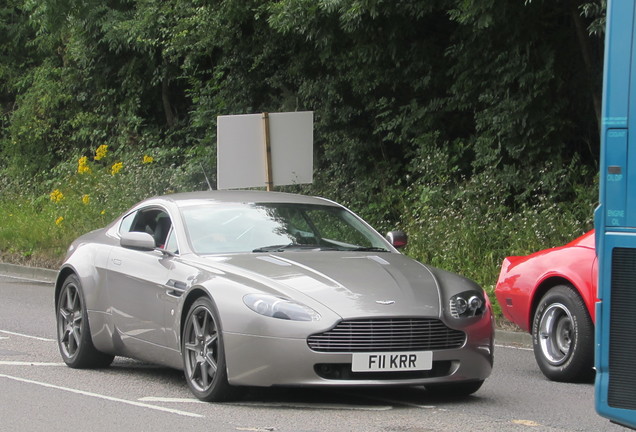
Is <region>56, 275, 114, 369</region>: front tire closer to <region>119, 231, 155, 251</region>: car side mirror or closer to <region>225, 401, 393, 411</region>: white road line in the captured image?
<region>119, 231, 155, 251</region>: car side mirror

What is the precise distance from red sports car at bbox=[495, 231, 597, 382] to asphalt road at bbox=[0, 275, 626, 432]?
0.21 metres

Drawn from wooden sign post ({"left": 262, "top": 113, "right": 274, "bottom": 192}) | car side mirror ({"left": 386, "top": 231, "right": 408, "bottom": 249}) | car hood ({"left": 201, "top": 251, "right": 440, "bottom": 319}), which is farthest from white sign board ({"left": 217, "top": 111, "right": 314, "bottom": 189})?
car hood ({"left": 201, "top": 251, "right": 440, "bottom": 319})

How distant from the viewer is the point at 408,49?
2080 centimetres

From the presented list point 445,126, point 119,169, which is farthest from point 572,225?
point 119,169

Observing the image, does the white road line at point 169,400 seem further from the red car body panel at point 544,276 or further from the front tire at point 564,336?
the red car body panel at point 544,276

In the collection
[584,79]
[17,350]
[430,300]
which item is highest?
[584,79]

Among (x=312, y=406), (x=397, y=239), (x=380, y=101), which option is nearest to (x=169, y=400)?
(x=312, y=406)

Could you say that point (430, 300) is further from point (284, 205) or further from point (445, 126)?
point (445, 126)

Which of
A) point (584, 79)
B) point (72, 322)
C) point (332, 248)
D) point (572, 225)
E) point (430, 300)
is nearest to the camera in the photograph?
point (430, 300)

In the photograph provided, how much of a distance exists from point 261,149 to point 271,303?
9470 mm

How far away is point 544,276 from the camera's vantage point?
9.89 m

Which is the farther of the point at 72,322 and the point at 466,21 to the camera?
the point at 466,21

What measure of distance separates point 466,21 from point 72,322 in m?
8.58

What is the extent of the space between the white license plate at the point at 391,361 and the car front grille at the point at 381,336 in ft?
0.11
